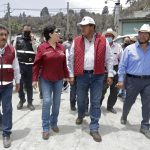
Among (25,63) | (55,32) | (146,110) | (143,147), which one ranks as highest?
(55,32)

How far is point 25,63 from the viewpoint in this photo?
8758mm

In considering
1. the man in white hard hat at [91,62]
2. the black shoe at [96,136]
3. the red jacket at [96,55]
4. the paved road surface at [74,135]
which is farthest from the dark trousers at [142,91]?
the black shoe at [96,136]

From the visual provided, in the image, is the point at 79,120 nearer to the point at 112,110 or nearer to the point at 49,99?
the point at 49,99

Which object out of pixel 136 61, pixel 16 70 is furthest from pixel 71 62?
pixel 136 61

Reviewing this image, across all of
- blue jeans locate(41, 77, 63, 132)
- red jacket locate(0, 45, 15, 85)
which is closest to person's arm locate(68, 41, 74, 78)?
blue jeans locate(41, 77, 63, 132)

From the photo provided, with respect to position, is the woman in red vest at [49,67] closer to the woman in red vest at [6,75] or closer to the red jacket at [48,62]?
the red jacket at [48,62]

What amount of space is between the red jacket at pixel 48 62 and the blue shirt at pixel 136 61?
1.23 metres

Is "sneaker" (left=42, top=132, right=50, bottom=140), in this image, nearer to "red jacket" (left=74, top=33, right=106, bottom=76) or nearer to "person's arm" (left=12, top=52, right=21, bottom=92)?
"person's arm" (left=12, top=52, right=21, bottom=92)

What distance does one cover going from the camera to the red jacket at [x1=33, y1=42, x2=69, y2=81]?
20.8ft

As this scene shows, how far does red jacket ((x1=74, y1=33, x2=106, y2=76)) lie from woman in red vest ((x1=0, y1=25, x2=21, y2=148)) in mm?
1059

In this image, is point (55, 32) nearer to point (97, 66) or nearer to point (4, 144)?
point (97, 66)

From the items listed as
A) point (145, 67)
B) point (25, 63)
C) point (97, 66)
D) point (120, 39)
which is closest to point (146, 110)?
point (145, 67)

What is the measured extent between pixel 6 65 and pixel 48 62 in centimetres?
72

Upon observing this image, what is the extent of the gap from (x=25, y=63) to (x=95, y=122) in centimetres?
280
